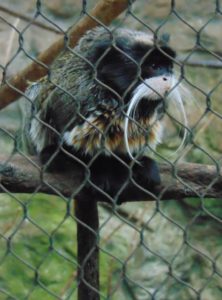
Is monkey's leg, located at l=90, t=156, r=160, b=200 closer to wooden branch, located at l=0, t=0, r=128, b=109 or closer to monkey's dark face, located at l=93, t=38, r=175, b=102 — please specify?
monkey's dark face, located at l=93, t=38, r=175, b=102

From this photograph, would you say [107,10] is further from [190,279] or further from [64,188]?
[190,279]

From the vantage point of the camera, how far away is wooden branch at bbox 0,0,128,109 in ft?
8.01

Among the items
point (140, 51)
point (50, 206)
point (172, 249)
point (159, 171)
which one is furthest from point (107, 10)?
point (172, 249)

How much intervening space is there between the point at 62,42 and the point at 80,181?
0.57 m

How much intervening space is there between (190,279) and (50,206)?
0.70m

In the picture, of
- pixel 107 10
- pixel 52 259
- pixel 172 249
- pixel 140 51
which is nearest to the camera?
pixel 140 51

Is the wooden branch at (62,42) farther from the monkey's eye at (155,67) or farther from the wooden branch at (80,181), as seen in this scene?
the wooden branch at (80,181)

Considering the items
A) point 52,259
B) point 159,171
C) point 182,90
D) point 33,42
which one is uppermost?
point 182,90

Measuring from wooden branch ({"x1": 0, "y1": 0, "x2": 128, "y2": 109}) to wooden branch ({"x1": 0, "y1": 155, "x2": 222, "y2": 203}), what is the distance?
1.40 feet

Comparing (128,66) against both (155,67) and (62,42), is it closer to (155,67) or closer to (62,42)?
(155,67)

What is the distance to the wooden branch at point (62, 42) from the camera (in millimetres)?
2441

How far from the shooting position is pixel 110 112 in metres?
2.29

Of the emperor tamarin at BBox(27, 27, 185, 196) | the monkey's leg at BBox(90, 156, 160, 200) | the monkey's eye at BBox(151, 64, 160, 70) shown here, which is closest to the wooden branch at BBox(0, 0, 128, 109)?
the emperor tamarin at BBox(27, 27, 185, 196)

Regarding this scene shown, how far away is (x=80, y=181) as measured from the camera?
211 centimetres
